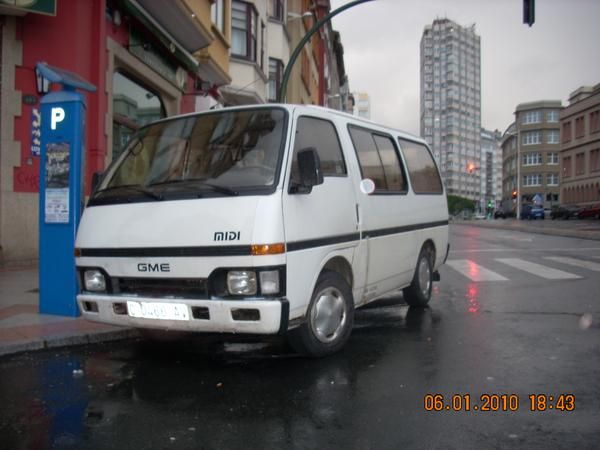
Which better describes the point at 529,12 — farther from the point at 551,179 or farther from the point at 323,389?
the point at 551,179

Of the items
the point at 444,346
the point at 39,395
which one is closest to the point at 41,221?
the point at 39,395

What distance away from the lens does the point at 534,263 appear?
12.5m

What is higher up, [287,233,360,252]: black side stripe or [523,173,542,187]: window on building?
[523,173,542,187]: window on building

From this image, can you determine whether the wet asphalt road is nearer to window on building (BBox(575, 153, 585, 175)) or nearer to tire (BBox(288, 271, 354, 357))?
tire (BBox(288, 271, 354, 357))

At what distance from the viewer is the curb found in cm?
524

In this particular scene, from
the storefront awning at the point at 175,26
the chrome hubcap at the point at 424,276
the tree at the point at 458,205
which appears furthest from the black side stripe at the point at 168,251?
the tree at the point at 458,205

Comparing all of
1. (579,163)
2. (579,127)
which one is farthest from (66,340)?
(579,127)

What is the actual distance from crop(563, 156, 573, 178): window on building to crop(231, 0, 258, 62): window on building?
69.2 meters

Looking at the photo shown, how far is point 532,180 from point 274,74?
83.9m

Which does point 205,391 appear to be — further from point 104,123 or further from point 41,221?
point 104,123

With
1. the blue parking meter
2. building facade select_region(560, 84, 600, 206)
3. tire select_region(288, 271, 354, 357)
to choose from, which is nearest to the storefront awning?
the blue parking meter

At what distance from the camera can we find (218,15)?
1783 cm

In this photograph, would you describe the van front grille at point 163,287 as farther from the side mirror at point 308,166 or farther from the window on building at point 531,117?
the window on building at point 531,117

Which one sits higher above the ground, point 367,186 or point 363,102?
point 363,102
